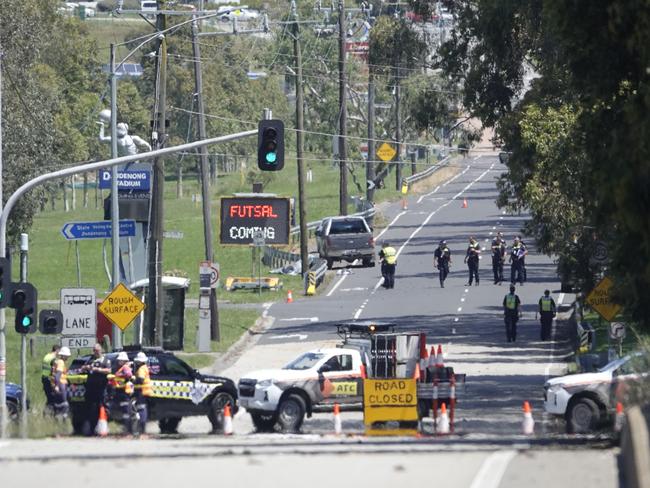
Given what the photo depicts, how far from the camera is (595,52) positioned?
20.2 meters

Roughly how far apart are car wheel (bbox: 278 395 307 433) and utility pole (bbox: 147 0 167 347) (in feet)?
35.0

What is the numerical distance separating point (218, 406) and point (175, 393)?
90 cm

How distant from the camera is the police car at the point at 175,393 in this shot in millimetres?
27531

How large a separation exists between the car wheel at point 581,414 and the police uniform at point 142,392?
302 inches

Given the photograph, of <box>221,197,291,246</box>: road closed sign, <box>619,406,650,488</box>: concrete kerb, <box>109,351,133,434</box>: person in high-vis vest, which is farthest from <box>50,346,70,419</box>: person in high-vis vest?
<box>221,197,291,246</box>: road closed sign

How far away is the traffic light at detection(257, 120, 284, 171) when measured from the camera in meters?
28.1

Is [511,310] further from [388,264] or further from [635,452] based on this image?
[635,452]

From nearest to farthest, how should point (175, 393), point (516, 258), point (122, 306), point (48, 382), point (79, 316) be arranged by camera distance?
point (175, 393) < point (48, 382) < point (79, 316) < point (122, 306) < point (516, 258)

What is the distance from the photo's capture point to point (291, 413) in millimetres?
27875

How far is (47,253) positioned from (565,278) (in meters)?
48.5

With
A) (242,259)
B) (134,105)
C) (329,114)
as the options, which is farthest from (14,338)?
(329,114)

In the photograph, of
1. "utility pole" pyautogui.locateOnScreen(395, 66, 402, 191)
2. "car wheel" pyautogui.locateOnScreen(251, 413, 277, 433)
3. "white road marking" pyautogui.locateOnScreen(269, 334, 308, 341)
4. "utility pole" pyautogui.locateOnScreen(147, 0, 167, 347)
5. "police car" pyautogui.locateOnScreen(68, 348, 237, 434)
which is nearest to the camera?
"police car" pyautogui.locateOnScreen(68, 348, 237, 434)

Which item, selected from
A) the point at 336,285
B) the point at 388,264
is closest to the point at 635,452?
the point at 388,264

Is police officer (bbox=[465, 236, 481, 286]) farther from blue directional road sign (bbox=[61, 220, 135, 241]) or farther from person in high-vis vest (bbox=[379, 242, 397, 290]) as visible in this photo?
blue directional road sign (bbox=[61, 220, 135, 241])
